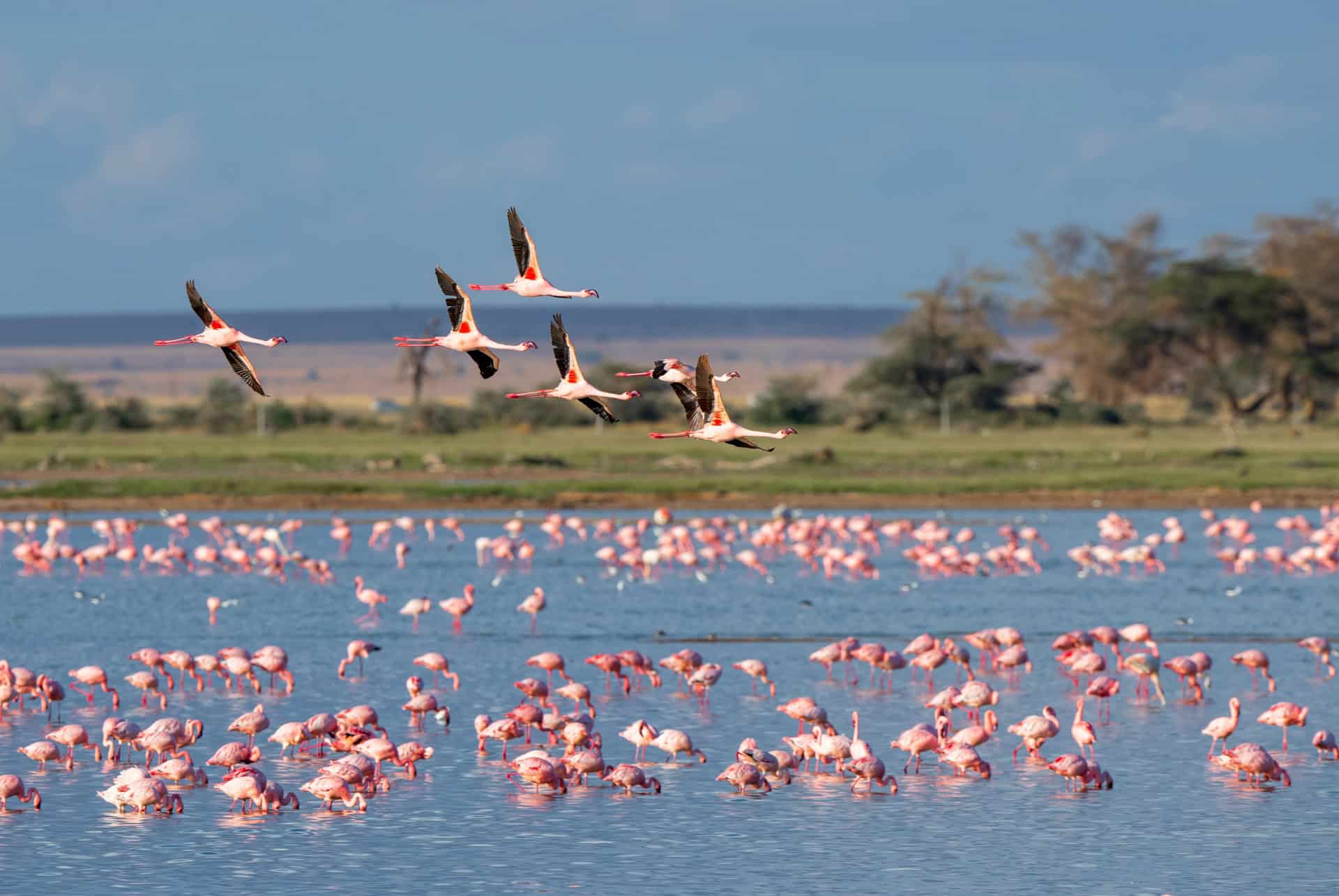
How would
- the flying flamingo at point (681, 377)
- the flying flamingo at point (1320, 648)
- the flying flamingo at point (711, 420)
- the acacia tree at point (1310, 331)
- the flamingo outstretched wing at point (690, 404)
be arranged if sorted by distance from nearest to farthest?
1. the flying flamingo at point (711, 420)
2. the flying flamingo at point (681, 377)
3. the flamingo outstretched wing at point (690, 404)
4. the flying flamingo at point (1320, 648)
5. the acacia tree at point (1310, 331)

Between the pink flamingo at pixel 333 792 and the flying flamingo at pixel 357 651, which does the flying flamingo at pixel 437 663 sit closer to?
the flying flamingo at pixel 357 651

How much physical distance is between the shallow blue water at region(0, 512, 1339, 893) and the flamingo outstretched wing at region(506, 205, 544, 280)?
5660 millimetres

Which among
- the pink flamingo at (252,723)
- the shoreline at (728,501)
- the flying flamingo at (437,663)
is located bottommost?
the pink flamingo at (252,723)

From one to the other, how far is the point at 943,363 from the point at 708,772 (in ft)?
235

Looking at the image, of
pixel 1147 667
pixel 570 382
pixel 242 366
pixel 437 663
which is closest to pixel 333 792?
pixel 437 663

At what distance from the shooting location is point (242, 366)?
1051cm

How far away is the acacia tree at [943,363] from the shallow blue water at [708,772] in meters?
50.2

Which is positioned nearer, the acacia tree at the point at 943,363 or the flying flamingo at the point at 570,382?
the flying flamingo at the point at 570,382

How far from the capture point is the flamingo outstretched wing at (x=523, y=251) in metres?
10.5

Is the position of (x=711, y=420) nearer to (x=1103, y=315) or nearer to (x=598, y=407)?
(x=598, y=407)

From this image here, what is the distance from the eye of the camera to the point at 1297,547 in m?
40.5

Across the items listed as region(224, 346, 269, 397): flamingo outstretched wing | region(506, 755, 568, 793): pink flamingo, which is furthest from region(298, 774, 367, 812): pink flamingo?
region(224, 346, 269, 397): flamingo outstretched wing

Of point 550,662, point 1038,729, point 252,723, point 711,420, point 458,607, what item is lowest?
point 252,723

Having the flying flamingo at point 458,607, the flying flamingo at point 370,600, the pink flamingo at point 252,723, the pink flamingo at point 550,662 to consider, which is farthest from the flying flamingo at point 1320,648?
the flying flamingo at point 370,600
